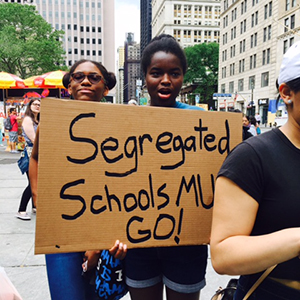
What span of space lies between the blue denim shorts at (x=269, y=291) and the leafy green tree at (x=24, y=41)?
31285 mm

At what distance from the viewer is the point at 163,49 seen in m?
1.66

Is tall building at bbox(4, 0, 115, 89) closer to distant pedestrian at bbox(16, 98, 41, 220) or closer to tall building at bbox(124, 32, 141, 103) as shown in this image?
tall building at bbox(124, 32, 141, 103)

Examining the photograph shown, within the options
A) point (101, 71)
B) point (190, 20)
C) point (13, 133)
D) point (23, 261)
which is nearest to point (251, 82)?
point (13, 133)

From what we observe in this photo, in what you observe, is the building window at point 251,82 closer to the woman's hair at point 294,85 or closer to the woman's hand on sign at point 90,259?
the woman's hand on sign at point 90,259

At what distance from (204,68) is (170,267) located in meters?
56.7

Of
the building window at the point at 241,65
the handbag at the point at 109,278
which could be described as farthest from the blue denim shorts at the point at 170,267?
the building window at the point at 241,65

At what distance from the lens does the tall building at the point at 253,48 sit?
116 feet

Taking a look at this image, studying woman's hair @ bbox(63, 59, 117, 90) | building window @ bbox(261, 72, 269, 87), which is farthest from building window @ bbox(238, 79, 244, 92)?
woman's hair @ bbox(63, 59, 117, 90)

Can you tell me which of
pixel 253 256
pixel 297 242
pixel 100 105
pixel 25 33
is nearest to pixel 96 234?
pixel 100 105

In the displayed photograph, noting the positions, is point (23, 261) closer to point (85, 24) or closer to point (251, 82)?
point (251, 82)

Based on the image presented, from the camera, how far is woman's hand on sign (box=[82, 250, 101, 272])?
158 cm

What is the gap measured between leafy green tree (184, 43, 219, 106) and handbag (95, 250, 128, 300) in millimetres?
52873

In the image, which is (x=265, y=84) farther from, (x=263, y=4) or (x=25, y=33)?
(x=25, y=33)

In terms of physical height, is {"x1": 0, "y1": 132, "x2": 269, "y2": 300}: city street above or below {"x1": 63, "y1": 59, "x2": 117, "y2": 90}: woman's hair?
below
